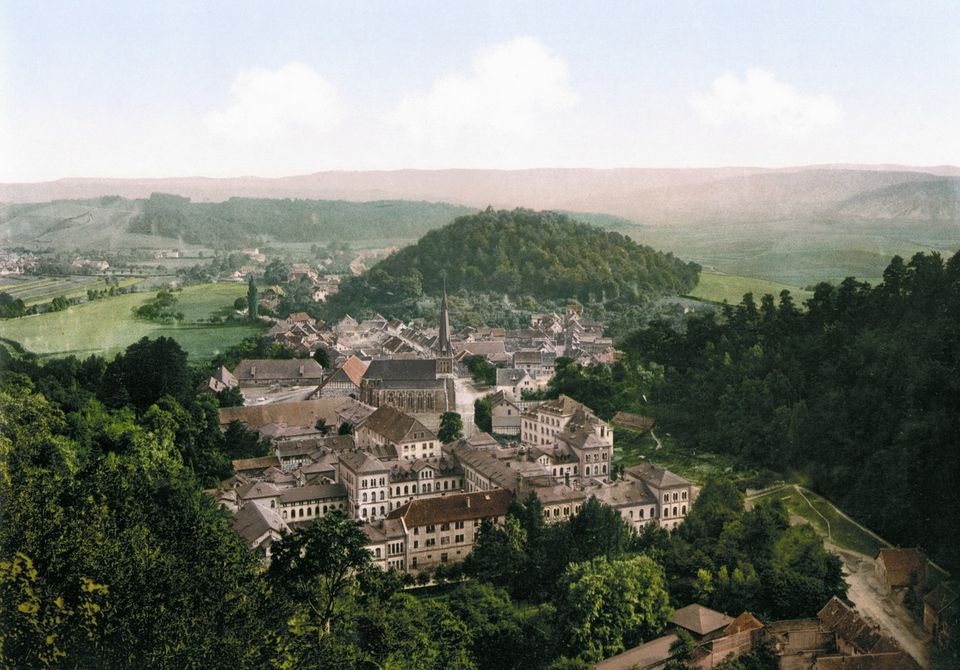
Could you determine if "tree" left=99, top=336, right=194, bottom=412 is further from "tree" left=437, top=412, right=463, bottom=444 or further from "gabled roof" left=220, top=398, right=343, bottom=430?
"tree" left=437, top=412, right=463, bottom=444

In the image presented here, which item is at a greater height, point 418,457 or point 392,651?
point 392,651

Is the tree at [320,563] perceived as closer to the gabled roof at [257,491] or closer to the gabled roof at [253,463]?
the gabled roof at [257,491]

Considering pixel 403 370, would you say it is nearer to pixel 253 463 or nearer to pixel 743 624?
pixel 253 463

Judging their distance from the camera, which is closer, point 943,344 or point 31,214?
point 943,344

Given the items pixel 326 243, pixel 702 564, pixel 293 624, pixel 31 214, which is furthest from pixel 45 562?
pixel 326 243

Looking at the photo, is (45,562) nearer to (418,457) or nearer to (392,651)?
(392,651)

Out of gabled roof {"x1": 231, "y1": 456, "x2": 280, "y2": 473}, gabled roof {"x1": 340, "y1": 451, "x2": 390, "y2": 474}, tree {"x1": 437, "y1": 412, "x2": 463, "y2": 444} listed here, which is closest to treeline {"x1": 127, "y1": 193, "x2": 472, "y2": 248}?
tree {"x1": 437, "y1": 412, "x2": 463, "y2": 444}

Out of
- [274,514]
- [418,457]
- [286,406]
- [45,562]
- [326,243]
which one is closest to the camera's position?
[45,562]
